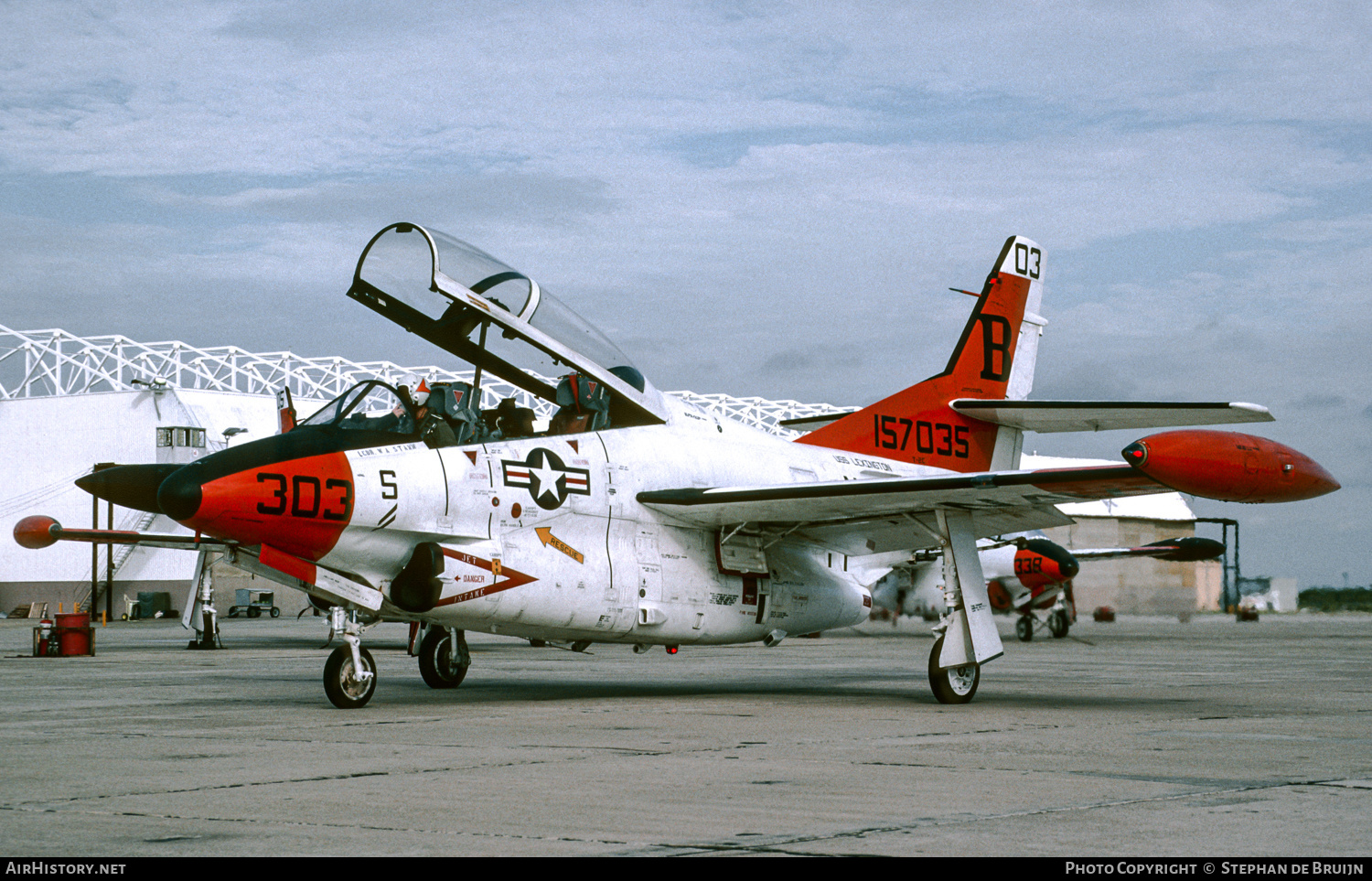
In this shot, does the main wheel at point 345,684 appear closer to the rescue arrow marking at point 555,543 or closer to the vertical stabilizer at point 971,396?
the rescue arrow marking at point 555,543

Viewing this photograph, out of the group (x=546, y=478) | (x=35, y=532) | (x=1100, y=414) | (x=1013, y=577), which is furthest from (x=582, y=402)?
(x=1013, y=577)

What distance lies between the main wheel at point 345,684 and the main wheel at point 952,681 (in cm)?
557

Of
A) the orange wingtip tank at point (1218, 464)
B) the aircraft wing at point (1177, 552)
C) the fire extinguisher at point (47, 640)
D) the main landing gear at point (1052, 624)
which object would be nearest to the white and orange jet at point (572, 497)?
the orange wingtip tank at point (1218, 464)

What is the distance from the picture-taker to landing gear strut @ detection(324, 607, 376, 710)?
474 inches

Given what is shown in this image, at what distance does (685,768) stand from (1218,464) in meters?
5.12

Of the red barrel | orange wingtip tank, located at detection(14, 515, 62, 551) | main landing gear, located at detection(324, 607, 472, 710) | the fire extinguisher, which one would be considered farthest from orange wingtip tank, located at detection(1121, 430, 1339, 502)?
the fire extinguisher

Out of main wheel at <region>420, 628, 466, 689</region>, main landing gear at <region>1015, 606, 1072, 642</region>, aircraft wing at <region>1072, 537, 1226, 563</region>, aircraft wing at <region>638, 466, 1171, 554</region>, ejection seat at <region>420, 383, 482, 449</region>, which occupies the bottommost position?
main landing gear at <region>1015, 606, 1072, 642</region>

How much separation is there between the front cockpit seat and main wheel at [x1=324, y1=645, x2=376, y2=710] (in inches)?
125

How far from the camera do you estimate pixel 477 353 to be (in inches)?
527

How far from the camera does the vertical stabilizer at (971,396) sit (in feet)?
55.4

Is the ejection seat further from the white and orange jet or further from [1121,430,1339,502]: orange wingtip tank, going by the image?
[1121,430,1339,502]: orange wingtip tank

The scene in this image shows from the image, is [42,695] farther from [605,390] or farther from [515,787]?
[515,787]

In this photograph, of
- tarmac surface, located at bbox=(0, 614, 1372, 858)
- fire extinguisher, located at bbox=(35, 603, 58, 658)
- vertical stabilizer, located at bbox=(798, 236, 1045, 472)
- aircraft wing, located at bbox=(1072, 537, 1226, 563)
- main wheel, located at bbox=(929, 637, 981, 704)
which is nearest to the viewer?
tarmac surface, located at bbox=(0, 614, 1372, 858)
